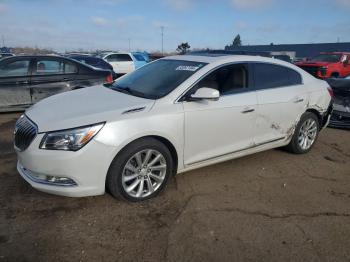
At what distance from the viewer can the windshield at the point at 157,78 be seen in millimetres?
3785

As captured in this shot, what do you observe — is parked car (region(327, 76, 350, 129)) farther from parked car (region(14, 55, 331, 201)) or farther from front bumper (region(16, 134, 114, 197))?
front bumper (region(16, 134, 114, 197))

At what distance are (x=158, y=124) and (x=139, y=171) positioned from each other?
555 millimetres

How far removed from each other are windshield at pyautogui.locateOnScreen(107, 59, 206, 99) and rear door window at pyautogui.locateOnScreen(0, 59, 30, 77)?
3.84 m

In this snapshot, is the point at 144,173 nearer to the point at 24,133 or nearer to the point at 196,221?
the point at 196,221

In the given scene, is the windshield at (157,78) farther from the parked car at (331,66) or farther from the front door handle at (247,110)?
the parked car at (331,66)

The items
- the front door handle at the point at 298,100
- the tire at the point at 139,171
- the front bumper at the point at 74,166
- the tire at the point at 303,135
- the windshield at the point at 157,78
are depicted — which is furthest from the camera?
the tire at the point at 303,135

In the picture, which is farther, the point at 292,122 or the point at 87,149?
the point at 292,122

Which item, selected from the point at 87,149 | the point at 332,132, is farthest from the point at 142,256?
the point at 332,132

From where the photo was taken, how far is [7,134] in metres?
5.89

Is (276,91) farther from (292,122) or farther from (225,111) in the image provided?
(225,111)

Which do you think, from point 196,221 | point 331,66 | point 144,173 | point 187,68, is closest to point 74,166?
point 144,173

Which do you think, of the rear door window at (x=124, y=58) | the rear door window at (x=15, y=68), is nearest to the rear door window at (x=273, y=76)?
the rear door window at (x=15, y=68)

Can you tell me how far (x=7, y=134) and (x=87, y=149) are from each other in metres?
3.64

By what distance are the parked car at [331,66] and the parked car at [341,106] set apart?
8.78 metres
